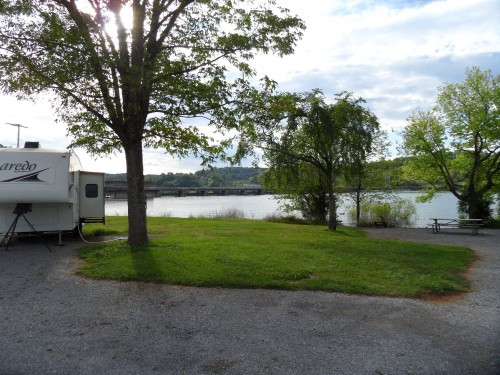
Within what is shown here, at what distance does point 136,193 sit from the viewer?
10.2m

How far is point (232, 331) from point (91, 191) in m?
10.1

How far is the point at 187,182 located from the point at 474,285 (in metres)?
59.1

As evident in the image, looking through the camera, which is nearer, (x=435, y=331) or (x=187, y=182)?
(x=435, y=331)

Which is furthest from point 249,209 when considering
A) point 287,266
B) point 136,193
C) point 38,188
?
point 287,266

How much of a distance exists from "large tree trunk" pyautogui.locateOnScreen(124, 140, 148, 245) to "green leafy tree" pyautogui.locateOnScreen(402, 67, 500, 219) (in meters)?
19.6

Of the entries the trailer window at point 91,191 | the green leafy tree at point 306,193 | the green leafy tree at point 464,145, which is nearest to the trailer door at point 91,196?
the trailer window at point 91,191

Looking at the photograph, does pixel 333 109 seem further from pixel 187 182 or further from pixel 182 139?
pixel 187 182

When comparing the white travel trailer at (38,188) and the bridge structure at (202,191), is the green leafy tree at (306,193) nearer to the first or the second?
the white travel trailer at (38,188)

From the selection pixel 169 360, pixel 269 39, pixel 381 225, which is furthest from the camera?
pixel 381 225

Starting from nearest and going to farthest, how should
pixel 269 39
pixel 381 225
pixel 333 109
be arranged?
pixel 269 39
pixel 333 109
pixel 381 225

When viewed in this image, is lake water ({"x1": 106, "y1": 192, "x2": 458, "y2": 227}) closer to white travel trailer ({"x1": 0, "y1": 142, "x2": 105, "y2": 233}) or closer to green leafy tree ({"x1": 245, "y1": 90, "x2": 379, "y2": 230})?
green leafy tree ({"x1": 245, "y1": 90, "x2": 379, "y2": 230})

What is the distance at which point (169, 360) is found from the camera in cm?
407

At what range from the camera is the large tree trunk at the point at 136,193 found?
33.4ft

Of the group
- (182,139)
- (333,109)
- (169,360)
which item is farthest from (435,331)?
(333,109)
